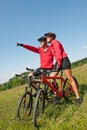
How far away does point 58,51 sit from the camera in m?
10.7

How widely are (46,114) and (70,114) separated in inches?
37.5

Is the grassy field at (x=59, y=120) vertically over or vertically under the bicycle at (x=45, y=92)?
under

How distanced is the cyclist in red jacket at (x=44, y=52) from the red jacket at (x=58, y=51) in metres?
0.70

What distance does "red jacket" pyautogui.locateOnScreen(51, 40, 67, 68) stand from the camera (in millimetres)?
10656

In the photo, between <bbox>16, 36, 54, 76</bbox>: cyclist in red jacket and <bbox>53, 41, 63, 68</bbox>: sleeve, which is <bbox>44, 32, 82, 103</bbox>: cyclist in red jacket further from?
<bbox>16, 36, 54, 76</bbox>: cyclist in red jacket

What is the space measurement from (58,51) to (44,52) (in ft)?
3.73

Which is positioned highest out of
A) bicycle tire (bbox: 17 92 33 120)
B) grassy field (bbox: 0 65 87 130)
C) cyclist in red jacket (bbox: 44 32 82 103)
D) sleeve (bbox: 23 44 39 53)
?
sleeve (bbox: 23 44 39 53)

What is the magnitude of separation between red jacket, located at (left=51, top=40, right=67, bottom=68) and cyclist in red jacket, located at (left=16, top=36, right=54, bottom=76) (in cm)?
70

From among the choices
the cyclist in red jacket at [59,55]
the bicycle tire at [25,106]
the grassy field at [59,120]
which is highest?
the cyclist in red jacket at [59,55]

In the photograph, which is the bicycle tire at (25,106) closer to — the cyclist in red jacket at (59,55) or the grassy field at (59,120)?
the grassy field at (59,120)

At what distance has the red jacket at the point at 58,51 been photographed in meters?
10.7

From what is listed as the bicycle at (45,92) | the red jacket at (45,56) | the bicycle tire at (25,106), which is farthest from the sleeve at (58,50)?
the bicycle tire at (25,106)

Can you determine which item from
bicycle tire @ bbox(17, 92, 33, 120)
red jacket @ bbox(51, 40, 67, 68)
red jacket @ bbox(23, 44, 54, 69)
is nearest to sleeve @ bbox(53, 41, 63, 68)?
red jacket @ bbox(51, 40, 67, 68)

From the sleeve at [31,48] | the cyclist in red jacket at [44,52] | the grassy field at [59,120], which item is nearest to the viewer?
the grassy field at [59,120]
